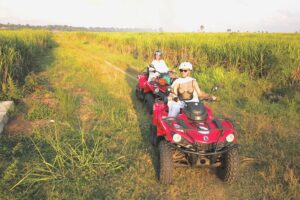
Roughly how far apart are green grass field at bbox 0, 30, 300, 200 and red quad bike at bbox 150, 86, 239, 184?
1.13ft

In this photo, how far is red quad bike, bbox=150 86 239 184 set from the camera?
12.6 feet

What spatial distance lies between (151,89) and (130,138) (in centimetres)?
204

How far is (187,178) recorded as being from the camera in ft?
14.5

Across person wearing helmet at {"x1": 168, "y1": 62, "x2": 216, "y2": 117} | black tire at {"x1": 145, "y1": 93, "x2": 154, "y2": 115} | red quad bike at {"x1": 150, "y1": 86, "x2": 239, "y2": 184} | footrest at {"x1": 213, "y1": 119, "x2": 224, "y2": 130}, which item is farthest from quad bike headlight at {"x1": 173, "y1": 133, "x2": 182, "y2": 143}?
black tire at {"x1": 145, "y1": 93, "x2": 154, "y2": 115}

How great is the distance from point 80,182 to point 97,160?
51 centimetres

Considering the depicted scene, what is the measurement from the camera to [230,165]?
4.02m

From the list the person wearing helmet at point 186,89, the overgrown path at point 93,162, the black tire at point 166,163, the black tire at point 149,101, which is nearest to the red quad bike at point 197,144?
the black tire at point 166,163

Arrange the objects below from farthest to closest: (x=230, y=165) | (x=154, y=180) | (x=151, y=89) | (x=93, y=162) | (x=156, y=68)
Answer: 1. (x=156, y=68)
2. (x=151, y=89)
3. (x=93, y=162)
4. (x=154, y=180)
5. (x=230, y=165)

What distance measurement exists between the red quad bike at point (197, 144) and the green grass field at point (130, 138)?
34 centimetres

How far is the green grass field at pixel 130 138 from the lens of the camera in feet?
13.3

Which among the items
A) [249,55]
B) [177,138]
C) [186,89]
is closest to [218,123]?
[177,138]

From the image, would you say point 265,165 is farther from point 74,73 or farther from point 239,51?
point 74,73

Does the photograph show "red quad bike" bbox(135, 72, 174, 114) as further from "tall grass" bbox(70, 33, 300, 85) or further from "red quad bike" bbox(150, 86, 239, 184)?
"tall grass" bbox(70, 33, 300, 85)

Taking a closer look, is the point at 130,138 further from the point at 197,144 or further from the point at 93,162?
the point at 197,144
